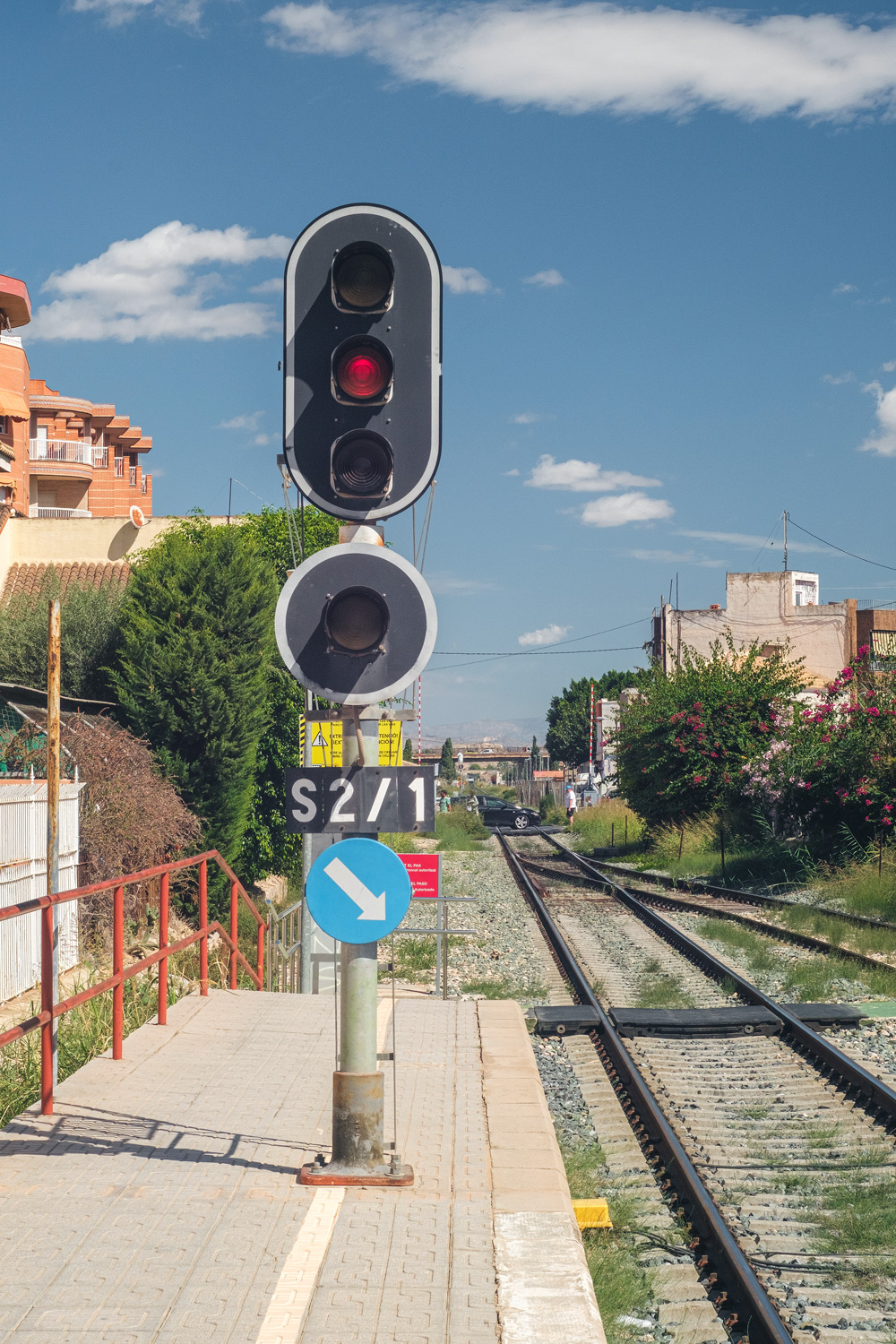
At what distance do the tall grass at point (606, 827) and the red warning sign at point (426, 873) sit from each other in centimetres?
2661

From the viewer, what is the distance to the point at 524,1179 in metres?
5.75

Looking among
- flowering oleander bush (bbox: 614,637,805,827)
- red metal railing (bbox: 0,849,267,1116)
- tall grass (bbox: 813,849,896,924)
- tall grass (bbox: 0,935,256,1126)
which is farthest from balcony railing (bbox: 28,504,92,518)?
red metal railing (bbox: 0,849,267,1116)

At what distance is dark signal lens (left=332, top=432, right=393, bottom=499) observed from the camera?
224 inches

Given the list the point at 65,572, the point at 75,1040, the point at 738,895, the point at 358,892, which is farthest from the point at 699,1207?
the point at 65,572

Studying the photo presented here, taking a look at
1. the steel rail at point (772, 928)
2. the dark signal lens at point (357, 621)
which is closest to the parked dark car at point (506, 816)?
the steel rail at point (772, 928)

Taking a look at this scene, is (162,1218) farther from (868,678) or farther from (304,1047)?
(868,678)

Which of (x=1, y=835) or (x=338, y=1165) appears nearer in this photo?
(x=338, y=1165)

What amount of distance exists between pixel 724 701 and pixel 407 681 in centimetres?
2895

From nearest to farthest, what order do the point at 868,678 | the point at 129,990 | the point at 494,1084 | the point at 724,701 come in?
the point at 494,1084, the point at 129,990, the point at 868,678, the point at 724,701

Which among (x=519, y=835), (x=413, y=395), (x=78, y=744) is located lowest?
(x=519, y=835)

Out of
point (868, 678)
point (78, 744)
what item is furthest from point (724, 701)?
point (78, 744)

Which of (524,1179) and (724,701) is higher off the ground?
(724,701)

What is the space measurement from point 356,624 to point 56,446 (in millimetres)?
56813

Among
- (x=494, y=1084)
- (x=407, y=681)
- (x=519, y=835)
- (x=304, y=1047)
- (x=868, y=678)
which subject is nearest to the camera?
(x=407, y=681)
